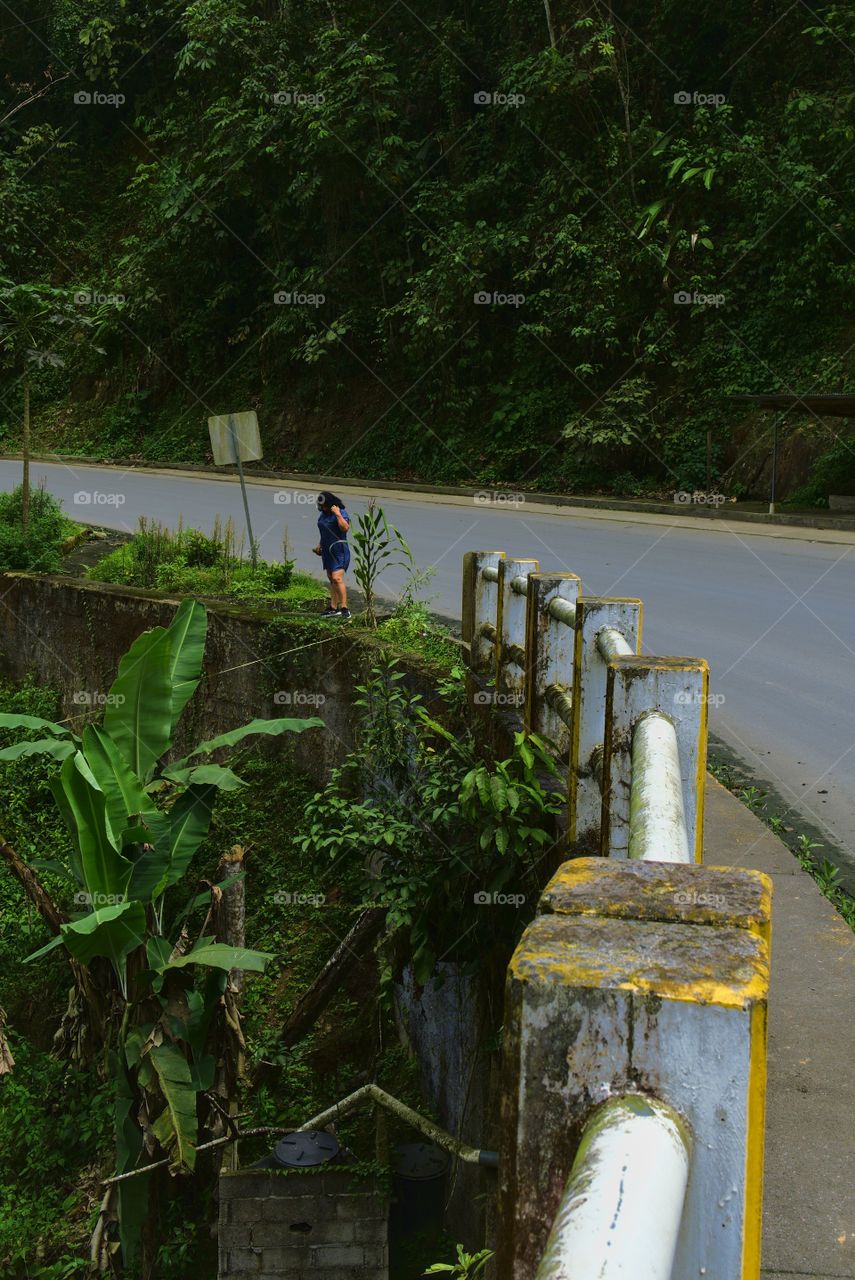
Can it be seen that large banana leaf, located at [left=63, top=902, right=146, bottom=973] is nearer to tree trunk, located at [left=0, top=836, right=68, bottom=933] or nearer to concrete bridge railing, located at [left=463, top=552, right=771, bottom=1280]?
tree trunk, located at [left=0, top=836, right=68, bottom=933]

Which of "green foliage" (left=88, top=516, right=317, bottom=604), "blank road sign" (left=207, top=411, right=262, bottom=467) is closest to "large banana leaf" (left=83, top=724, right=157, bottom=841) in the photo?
"green foliage" (left=88, top=516, right=317, bottom=604)

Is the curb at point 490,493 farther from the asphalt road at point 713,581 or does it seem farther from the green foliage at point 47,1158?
the green foliage at point 47,1158

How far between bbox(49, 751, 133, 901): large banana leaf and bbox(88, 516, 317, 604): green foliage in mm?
4333

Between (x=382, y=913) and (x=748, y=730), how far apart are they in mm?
2493

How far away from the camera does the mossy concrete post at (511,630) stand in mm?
5582

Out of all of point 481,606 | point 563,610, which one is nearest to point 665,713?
point 563,610

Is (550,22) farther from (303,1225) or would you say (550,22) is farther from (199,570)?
(303,1225)

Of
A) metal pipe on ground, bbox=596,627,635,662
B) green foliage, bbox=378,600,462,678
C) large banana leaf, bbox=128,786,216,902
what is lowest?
large banana leaf, bbox=128,786,216,902

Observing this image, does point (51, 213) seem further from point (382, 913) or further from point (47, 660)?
point (382, 913)

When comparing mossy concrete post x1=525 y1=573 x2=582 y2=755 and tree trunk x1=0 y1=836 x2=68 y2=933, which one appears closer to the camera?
mossy concrete post x1=525 y1=573 x2=582 y2=755

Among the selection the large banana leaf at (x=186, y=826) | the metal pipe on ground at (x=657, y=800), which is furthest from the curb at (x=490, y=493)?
the metal pipe on ground at (x=657, y=800)

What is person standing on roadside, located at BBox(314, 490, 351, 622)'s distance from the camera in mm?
11102

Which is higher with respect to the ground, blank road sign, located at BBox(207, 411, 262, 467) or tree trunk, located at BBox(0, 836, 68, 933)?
blank road sign, located at BBox(207, 411, 262, 467)

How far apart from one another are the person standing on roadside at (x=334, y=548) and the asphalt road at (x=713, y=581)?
2.79 ft
